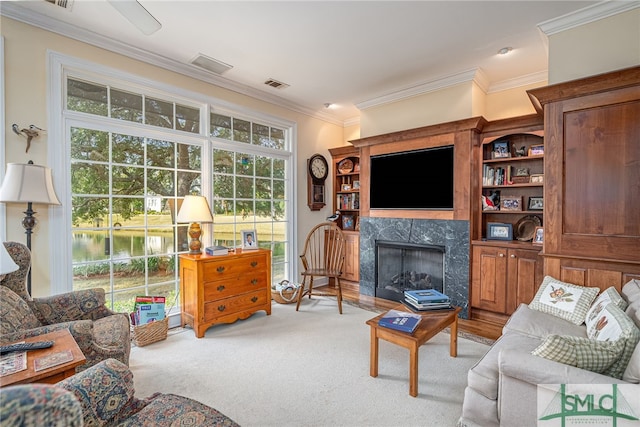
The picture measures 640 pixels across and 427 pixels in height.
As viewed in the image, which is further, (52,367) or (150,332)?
(150,332)

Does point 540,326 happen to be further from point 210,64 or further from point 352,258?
point 210,64

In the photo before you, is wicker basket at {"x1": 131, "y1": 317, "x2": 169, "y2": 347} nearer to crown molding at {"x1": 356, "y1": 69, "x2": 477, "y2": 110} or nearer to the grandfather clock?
the grandfather clock

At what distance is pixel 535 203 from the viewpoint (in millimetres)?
3473

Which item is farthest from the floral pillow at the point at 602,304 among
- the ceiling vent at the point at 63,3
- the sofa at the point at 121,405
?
the ceiling vent at the point at 63,3

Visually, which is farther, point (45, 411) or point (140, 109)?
point (140, 109)

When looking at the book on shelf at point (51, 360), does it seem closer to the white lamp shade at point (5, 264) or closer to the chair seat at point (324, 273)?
the white lamp shade at point (5, 264)

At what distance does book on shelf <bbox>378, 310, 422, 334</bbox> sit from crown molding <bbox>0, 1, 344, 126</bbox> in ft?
10.7

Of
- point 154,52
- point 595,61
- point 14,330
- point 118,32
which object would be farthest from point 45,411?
point 595,61

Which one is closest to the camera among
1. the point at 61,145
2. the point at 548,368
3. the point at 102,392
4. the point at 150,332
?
the point at 102,392

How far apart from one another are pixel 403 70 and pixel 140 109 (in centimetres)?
291

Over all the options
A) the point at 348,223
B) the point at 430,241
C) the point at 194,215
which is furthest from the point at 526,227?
the point at 194,215

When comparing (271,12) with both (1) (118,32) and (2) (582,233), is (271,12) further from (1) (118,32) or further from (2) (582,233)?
(2) (582,233)

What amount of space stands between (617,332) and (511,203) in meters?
2.27

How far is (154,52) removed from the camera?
10.2 ft
